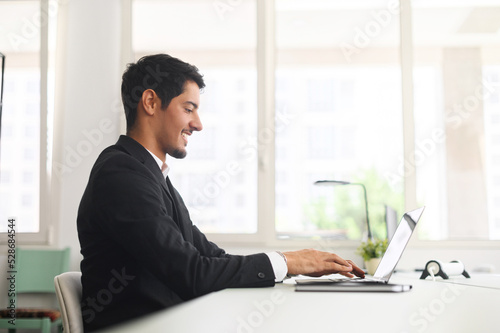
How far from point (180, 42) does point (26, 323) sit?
230 cm

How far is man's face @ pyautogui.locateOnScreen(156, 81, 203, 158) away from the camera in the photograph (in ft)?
6.11


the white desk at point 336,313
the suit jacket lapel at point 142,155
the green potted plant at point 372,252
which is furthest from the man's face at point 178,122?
the green potted plant at point 372,252

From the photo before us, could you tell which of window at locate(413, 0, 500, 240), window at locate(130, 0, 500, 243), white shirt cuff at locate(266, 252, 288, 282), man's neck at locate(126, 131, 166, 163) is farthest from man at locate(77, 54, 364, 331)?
window at locate(413, 0, 500, 240)

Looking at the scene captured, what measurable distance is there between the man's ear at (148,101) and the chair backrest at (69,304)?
0.66m

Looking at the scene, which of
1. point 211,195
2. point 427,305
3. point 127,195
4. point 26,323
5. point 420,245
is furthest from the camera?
point 211,195

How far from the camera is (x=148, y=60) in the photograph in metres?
1.91

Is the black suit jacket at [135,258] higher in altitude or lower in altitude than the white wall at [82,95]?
lower

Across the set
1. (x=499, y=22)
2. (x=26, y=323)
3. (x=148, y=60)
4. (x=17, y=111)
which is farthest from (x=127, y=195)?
(x=499, y=22)

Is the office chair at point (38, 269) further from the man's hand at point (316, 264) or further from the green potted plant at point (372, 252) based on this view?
the man's hand at point (316, 264)

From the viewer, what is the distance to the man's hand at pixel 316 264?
1389mm

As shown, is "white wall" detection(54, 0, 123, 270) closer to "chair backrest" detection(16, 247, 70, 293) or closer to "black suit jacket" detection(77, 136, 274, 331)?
"chair backrest" detection(16, 247, 70, 293)

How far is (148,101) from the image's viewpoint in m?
1.86

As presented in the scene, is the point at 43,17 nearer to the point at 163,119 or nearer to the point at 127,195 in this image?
the point at 163,119

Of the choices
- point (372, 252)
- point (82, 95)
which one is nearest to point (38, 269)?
point (82, 95)
